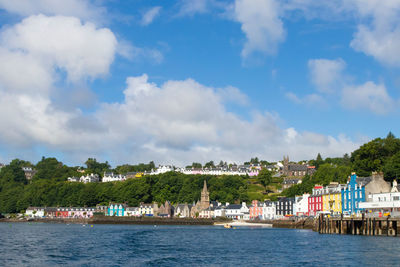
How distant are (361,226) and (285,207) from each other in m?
65.8

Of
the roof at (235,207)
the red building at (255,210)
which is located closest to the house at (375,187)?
the red building at (255,210)

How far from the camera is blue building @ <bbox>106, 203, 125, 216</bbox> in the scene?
182250mm

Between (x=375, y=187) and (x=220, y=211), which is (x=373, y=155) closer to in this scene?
(x=375, y=187)

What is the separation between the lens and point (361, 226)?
69.6 m

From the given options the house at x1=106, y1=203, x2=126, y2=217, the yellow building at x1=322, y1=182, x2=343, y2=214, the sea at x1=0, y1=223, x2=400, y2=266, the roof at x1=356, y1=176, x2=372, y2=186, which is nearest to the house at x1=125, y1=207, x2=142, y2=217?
the house at x1=106, y1=203, x2=126, y2=217

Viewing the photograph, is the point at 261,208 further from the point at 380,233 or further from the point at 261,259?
the point at 261,259

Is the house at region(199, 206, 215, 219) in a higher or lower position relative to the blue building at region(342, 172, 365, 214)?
lower

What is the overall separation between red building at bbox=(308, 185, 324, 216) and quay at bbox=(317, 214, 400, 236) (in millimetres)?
26324

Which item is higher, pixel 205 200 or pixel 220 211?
pixel 205 200

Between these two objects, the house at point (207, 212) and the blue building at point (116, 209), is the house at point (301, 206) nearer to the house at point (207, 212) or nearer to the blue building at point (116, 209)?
the house at point (207, 212)

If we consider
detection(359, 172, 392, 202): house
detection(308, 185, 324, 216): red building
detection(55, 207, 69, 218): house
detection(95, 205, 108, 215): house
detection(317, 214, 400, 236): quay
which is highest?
detection(359, 172, 392, 202): house

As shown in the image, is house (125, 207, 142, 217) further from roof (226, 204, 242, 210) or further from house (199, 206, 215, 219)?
roof (226, 204, 242, 210)

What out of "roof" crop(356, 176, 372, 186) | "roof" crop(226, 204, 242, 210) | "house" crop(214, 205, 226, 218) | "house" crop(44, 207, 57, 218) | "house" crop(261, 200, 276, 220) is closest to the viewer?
"roof" crop(356, 176, 372, 186)

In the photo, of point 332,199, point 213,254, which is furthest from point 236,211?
point 213,254
